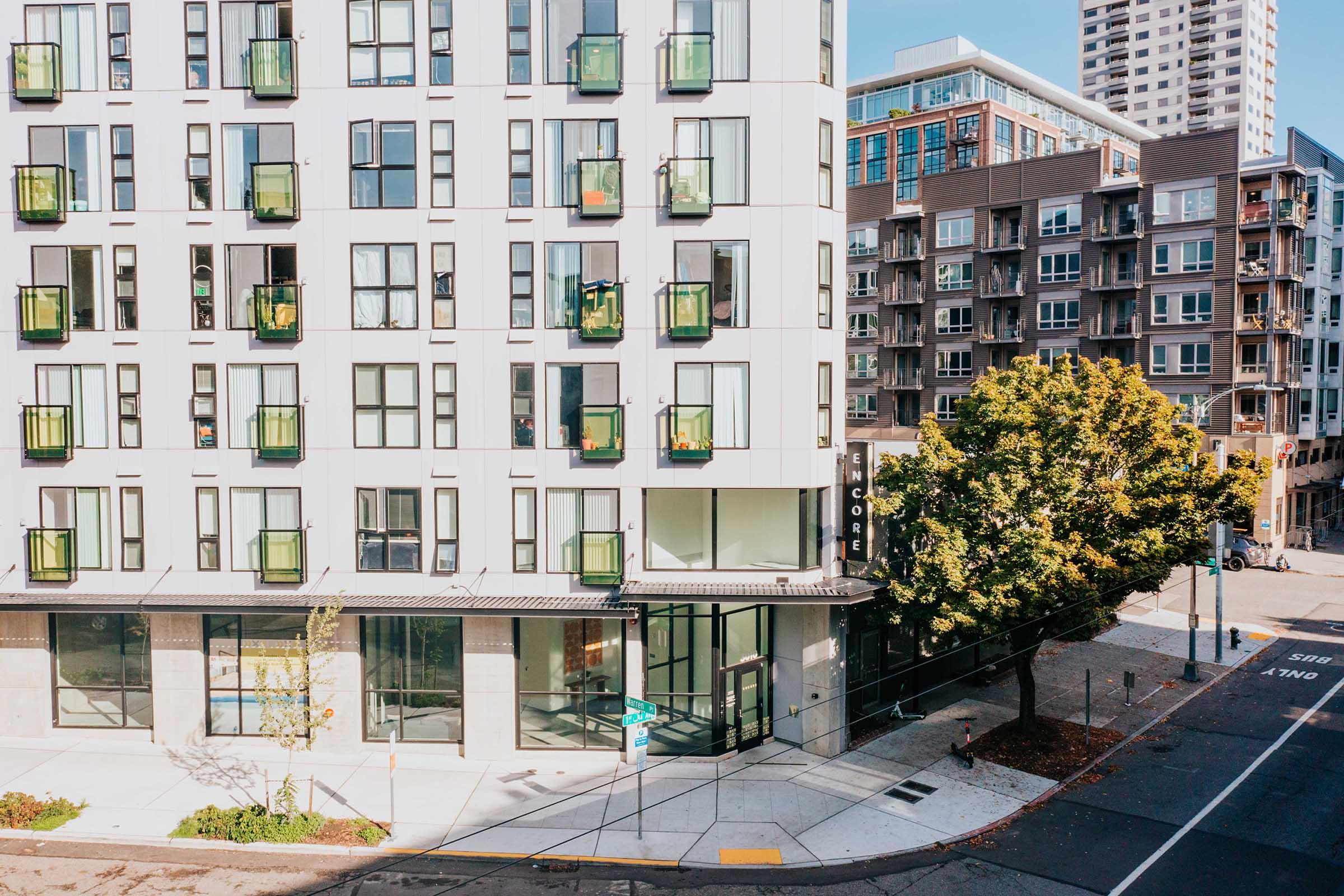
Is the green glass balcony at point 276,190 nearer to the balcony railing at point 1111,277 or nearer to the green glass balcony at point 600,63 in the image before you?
the green glass balcony at point 600,63

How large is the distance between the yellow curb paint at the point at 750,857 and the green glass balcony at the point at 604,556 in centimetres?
722

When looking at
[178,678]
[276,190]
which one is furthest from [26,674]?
[276,190]

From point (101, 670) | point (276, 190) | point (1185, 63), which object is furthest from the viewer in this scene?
point (1185, 63)

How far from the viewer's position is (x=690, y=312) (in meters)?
24.2

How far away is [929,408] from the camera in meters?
67.8

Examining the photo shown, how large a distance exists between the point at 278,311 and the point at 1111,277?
49861mm

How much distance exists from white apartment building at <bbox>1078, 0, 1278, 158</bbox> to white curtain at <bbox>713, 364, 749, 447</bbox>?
12037cm

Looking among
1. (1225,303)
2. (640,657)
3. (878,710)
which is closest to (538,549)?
(640,657)

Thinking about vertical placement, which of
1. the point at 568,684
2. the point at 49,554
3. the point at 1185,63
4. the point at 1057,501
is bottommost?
the point at 568,684

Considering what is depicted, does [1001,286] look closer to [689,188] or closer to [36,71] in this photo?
[689,188]

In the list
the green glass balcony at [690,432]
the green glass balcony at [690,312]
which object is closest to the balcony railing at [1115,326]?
the green glass balcony at [690,312]

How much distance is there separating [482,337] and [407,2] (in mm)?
8561

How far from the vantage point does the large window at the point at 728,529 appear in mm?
25094

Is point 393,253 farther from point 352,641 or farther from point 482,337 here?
point 352,641
